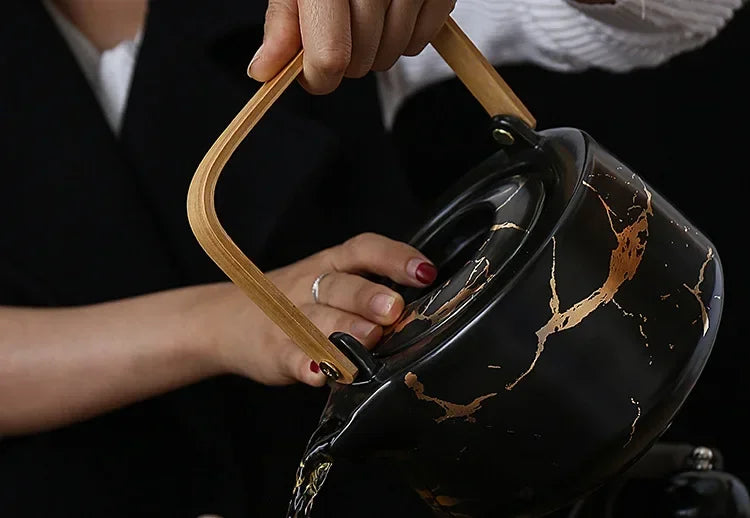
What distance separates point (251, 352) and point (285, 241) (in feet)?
0.74

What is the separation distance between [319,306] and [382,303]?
0.08m

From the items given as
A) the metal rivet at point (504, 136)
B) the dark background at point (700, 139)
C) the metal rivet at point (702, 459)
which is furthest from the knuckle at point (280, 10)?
the dark background at point (700, 139)

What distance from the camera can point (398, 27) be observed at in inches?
19.9

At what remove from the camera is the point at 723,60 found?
3.83 ft

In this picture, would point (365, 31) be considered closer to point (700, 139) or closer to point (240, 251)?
point (240, 251)

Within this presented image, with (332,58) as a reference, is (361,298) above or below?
below

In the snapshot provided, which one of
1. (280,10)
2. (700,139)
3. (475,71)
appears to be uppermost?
(280,10)

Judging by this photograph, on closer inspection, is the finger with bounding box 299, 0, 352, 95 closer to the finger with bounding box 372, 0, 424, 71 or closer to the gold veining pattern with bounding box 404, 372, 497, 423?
the finger with bounding box 372, 0, 424, 71

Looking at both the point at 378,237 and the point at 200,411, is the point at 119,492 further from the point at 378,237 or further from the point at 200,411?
the point at 378,237

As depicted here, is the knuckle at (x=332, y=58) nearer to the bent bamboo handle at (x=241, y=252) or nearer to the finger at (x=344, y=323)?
the bent bamboo handle at (x=241, y=252)

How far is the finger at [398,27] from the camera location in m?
0.50

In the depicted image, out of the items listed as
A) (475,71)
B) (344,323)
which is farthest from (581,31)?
(344,323)

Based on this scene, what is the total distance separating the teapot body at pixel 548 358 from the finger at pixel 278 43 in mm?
144

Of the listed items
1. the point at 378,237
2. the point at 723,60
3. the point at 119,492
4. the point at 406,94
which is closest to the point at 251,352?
the point at 378,237
